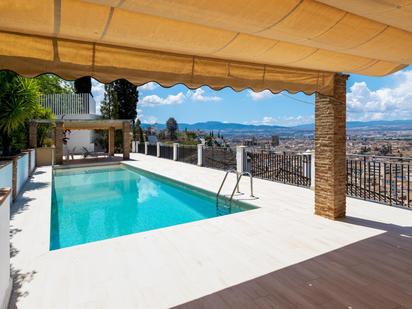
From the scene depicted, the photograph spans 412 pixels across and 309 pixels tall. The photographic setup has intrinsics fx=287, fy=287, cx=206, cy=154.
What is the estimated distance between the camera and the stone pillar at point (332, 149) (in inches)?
227

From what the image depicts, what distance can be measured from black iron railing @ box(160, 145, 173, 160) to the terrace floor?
537 inches

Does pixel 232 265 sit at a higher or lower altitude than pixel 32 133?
lower

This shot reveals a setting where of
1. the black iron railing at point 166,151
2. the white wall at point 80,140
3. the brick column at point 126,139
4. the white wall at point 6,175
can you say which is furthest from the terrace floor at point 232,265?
the white wall at point 80,140

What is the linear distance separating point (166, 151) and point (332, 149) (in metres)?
15.4

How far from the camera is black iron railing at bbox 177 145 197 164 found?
16.8m

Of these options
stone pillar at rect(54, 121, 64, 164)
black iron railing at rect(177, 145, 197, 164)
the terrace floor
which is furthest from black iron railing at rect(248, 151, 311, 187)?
stone pillar at rect(54, 121, 64, 164)

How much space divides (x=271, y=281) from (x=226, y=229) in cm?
201

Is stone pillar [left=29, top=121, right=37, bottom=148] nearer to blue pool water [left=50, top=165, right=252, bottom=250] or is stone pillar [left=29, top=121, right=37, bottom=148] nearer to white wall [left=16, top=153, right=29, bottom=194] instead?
blue pool water [left=50, top=165, right=252, bottom=250]

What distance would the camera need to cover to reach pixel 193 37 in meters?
3.28

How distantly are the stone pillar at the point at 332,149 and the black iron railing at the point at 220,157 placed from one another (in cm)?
698

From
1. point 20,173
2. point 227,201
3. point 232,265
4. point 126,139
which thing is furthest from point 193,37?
point 126,139

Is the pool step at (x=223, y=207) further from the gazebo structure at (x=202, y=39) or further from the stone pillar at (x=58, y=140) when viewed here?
the stone pillar at (x=58, y=140)

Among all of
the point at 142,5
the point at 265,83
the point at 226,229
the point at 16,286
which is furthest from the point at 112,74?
the point at 226,229

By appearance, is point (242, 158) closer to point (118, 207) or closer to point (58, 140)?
point (118, 207)
